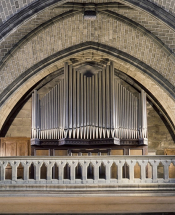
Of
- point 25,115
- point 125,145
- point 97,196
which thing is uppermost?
point 25,115

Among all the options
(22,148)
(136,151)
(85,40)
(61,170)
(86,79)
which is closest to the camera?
(61,170)

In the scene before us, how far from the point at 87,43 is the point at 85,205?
269 inches

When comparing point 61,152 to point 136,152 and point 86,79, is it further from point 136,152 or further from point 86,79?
point 86,79

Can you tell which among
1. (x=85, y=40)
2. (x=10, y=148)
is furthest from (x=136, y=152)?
(x=10, y=148)

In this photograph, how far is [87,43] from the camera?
53.6 feet

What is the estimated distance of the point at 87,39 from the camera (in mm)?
16281

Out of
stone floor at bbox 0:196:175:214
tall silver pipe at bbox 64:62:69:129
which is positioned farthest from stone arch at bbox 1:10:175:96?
stone floor at bbox 0:196:175:214

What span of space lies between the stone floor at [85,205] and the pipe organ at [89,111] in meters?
4.02

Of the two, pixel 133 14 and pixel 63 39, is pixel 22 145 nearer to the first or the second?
pixel 63 39

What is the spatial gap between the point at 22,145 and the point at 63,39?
391 cm

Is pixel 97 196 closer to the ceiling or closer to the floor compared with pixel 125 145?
closer to the floor

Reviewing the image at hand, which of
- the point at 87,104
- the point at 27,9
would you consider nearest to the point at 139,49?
the point at 87,104

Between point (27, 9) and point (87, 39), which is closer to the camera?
point (27, 9)

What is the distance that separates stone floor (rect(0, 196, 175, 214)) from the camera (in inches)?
399
